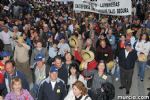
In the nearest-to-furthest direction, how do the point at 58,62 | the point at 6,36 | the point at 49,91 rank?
the point at 49,91
the point at 58,62
the point at 6,36

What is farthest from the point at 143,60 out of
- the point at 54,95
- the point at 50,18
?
the point at 50,18

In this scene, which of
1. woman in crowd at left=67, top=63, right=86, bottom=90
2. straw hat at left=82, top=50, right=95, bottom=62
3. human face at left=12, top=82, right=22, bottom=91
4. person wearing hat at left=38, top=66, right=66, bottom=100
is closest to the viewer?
human face at left=12, top=82, right=22, bottom=91

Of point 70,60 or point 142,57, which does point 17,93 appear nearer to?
point 70,60

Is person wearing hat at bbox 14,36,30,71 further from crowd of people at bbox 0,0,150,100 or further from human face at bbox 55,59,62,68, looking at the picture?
human face at bbox 55,59,62,68

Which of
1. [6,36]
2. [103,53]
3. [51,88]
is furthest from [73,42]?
[51,88]

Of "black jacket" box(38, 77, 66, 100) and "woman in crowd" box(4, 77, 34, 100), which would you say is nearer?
"woman in crowd" box(4, 77, 34, 100)

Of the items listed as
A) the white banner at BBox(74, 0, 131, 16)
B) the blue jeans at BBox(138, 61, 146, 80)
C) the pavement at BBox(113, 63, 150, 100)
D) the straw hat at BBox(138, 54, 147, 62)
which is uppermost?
the white banner at BBox(74, 0, 131, 16)

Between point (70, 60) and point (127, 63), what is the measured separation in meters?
2.41

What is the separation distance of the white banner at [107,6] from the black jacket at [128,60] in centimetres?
399

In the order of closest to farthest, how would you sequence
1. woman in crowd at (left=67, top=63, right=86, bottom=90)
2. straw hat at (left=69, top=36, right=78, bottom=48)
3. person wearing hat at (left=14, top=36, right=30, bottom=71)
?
woman in crowd at (left=67, top=63, right=86, bottom=90) < person wearing hat at (left=14, top=36, right=30, bottom=71) < straw hat at (left=69, top=36, right=78, bottom=48)

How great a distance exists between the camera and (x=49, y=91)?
26.6 feet

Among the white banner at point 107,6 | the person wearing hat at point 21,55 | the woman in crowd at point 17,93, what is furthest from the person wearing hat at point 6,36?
the woman in crowd at point 17,93

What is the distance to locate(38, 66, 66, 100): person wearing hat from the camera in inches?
319

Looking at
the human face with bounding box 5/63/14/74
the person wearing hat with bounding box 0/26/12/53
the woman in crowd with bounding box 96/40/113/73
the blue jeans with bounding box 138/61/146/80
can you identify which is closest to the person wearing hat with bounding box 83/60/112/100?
the human face with bounding box 5/63/14/74
